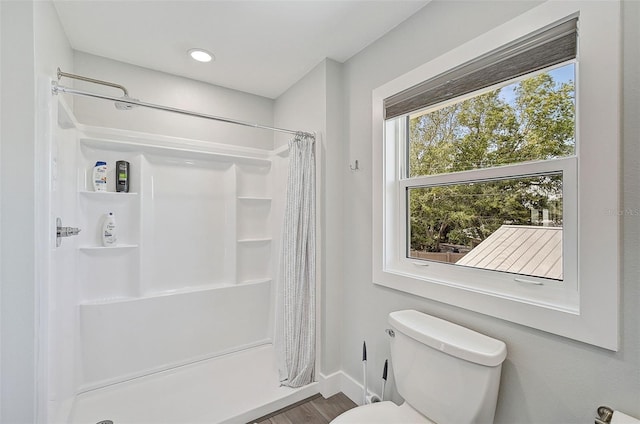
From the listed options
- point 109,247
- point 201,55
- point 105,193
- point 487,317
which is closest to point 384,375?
point 487,317

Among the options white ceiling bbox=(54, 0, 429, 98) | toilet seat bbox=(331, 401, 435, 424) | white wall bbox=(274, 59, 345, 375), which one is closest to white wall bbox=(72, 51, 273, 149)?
white ceiling bbox=(54, 0, 429, 98)

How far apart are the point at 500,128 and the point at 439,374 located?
112cm

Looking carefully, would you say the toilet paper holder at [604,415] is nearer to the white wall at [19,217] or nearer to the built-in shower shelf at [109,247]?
the white wall at [19,217]

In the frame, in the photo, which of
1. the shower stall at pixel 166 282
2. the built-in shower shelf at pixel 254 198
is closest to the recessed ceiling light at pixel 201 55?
the shower stall at pixel 166 282

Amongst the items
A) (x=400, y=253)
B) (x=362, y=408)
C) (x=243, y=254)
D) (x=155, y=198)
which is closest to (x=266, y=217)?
(x=243, y=254)

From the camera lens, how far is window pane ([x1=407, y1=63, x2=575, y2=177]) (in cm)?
114

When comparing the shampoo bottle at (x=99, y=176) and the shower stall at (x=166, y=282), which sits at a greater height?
the shampoo bottle at (x=99, y=176)

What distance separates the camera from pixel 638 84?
0.89 m

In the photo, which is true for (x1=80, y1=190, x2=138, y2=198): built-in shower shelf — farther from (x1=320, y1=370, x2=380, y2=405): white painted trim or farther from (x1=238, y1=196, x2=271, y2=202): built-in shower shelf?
(x1=320, y1=370, x2=380, y2=405): white painted trim

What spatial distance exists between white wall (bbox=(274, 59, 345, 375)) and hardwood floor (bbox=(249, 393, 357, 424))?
0.18m

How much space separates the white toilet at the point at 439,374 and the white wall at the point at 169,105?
2.07m

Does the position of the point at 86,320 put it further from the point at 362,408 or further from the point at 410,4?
the point at 410,4

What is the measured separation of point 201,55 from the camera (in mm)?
2010

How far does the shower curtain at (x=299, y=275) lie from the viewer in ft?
6.60
